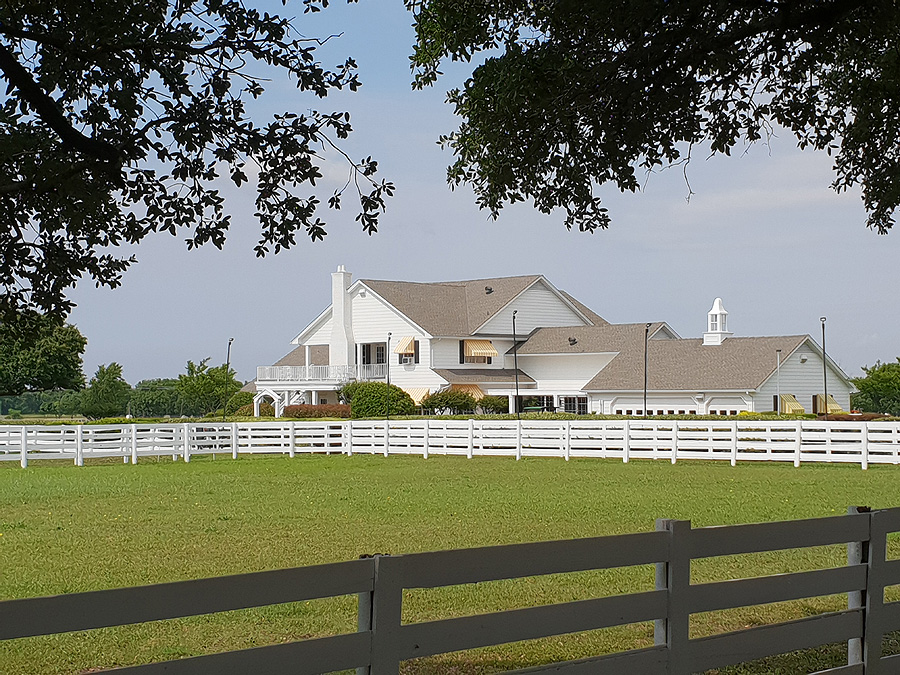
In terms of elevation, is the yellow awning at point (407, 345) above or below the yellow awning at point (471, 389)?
above

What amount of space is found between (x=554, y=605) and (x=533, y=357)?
5319 cm

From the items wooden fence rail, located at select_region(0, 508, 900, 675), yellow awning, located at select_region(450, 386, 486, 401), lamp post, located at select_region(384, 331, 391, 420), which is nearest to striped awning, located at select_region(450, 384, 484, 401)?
yellow awning, located at select_region(450, 386, 486, 401)

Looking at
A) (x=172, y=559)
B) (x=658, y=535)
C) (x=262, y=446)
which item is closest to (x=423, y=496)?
(x=172, y=559)

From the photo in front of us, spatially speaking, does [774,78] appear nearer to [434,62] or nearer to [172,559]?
[434,62]

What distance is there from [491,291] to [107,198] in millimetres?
51372

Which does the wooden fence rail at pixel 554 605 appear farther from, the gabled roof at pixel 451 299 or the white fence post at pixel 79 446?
the gabled roof at pixel 451 299

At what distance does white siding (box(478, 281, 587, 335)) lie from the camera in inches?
2264

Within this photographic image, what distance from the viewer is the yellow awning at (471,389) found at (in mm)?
54356

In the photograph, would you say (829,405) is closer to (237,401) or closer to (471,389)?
(471,389)

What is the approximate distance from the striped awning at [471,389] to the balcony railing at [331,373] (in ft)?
14.9

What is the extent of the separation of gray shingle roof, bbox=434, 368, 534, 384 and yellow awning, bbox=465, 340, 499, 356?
921mm

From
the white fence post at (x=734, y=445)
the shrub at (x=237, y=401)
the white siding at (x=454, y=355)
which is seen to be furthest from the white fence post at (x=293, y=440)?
the shrub at (x=237, y=401)

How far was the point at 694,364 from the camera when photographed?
52.8 metres

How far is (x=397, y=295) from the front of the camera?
57.1m
